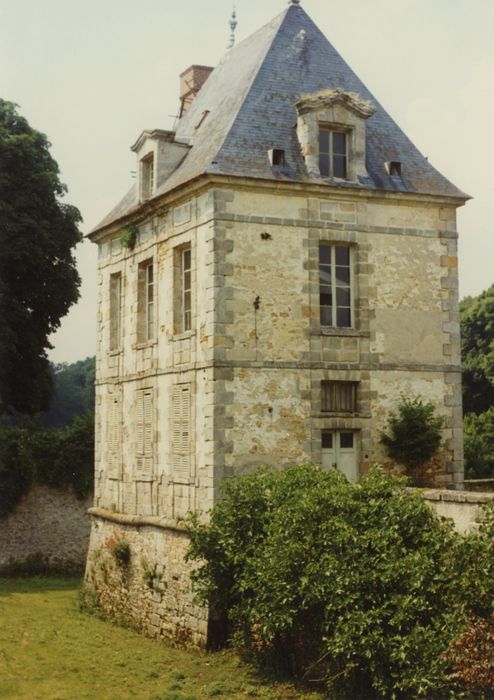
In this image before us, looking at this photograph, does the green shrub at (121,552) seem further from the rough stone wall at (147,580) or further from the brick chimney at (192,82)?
the brick chimney at (192,82)

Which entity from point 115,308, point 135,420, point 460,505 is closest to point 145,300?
point 115,308

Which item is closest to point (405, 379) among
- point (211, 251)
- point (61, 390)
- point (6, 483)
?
point (211, 251)

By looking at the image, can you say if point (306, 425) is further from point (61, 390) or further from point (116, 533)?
point (61, 390)

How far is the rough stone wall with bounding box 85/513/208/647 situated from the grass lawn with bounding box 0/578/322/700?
1.17ft

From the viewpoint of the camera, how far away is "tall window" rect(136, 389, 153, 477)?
19.2 m

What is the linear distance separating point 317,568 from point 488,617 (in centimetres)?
227

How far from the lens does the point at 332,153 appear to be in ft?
58.9

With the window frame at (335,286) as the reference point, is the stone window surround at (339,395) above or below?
below

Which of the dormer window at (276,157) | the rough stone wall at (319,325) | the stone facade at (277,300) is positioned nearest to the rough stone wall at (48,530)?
the stone facade at (277,300)

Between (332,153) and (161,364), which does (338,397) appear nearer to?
(161,364)

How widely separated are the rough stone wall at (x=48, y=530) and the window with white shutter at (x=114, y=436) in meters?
4.74

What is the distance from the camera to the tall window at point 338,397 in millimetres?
17422

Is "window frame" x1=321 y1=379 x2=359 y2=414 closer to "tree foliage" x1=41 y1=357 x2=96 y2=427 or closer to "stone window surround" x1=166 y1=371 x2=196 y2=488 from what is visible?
"stone window surround" x1=166 y1=371 x2=196 y2=488

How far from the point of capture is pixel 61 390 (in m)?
58.0
